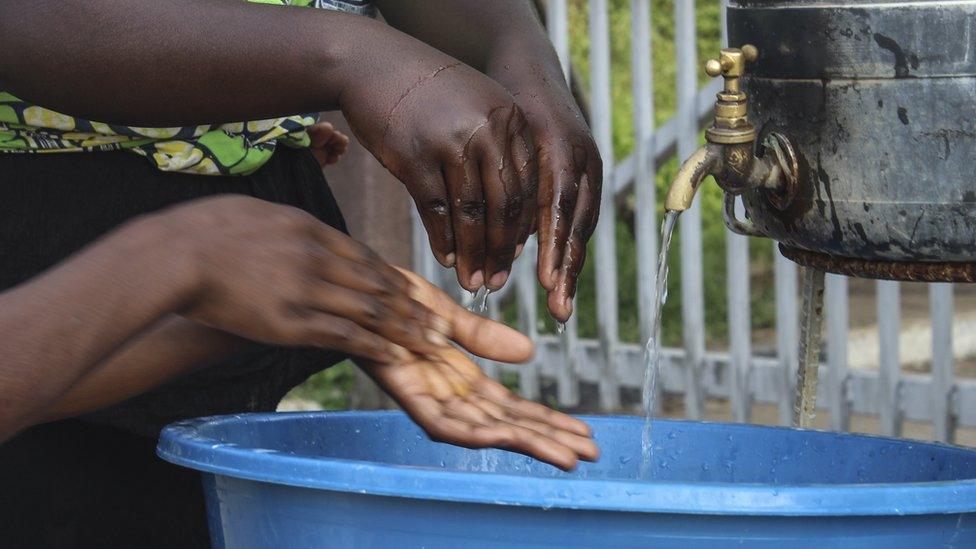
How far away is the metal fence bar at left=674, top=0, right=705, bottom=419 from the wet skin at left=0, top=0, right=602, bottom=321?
2.74m

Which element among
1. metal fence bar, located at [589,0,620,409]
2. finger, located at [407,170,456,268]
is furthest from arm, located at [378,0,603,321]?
metal fence bar, located at [589,0,620,409]

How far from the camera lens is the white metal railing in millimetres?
4043

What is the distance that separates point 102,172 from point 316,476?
644mm

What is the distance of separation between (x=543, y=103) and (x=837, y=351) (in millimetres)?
2621

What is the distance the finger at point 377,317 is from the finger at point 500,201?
22cm

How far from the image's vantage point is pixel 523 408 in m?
1.32

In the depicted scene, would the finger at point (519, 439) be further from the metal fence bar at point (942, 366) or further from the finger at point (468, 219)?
the metal fence bar at point (942, 366)

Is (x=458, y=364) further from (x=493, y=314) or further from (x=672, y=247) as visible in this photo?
(x=672, y=247)

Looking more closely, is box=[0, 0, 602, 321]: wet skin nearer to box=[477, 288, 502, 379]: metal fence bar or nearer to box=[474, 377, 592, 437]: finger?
box=[474, 377, 592, 437]: finger

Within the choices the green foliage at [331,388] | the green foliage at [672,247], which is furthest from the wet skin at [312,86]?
the green foliage at [331,388]

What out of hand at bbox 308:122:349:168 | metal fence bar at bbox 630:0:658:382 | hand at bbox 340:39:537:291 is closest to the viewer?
hand at bbox 340:39:537:291

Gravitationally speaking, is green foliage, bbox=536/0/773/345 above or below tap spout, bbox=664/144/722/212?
below

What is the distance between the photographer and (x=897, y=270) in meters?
1.88

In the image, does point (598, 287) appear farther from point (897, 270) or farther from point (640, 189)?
point (897, 270)
